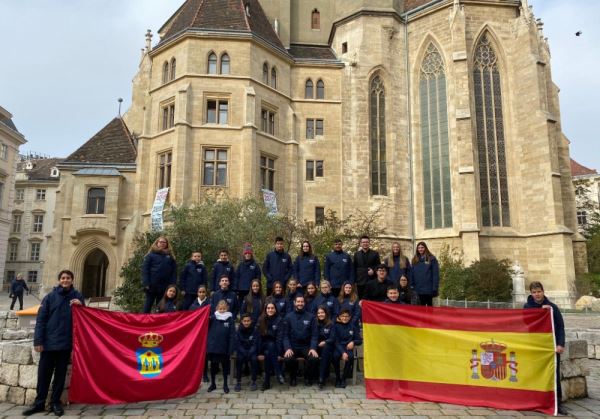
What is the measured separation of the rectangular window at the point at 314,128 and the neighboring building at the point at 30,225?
36.4m

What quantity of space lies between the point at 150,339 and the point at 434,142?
23430 millimetres

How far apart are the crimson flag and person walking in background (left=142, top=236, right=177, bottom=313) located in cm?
173

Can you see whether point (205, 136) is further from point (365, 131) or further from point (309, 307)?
point (309, 307)

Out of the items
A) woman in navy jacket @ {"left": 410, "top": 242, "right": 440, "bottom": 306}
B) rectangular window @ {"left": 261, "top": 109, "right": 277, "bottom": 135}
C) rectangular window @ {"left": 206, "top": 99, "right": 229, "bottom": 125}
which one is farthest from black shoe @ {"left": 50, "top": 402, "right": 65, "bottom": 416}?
rectangular window @ {"left": 261, "top": 109, "right": 277, "bottom": 135}

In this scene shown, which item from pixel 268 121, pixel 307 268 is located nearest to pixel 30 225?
pixel 268 121

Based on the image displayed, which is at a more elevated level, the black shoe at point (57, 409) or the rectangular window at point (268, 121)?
the rectangular window at point (268, 121)

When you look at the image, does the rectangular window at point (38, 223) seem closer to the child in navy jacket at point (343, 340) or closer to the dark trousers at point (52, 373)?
the dark trousers at point (52, 373)

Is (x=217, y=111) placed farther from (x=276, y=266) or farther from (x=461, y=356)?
(x=461, y=356)

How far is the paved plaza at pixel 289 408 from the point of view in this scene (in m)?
6.03

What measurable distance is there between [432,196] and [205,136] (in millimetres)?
13748

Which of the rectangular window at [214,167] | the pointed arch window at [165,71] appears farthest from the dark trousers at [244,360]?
the pointed arch window at [165,71]

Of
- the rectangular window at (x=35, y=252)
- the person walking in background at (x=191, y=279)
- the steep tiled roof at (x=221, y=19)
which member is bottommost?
the person walking in background at (x=191, y=279)

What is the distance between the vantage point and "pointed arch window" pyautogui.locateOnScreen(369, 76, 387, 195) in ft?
88.7

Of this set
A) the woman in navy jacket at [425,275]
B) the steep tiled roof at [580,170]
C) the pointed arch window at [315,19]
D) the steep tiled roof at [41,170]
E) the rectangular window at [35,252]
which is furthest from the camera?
the steep tiled roof at [580,170]
